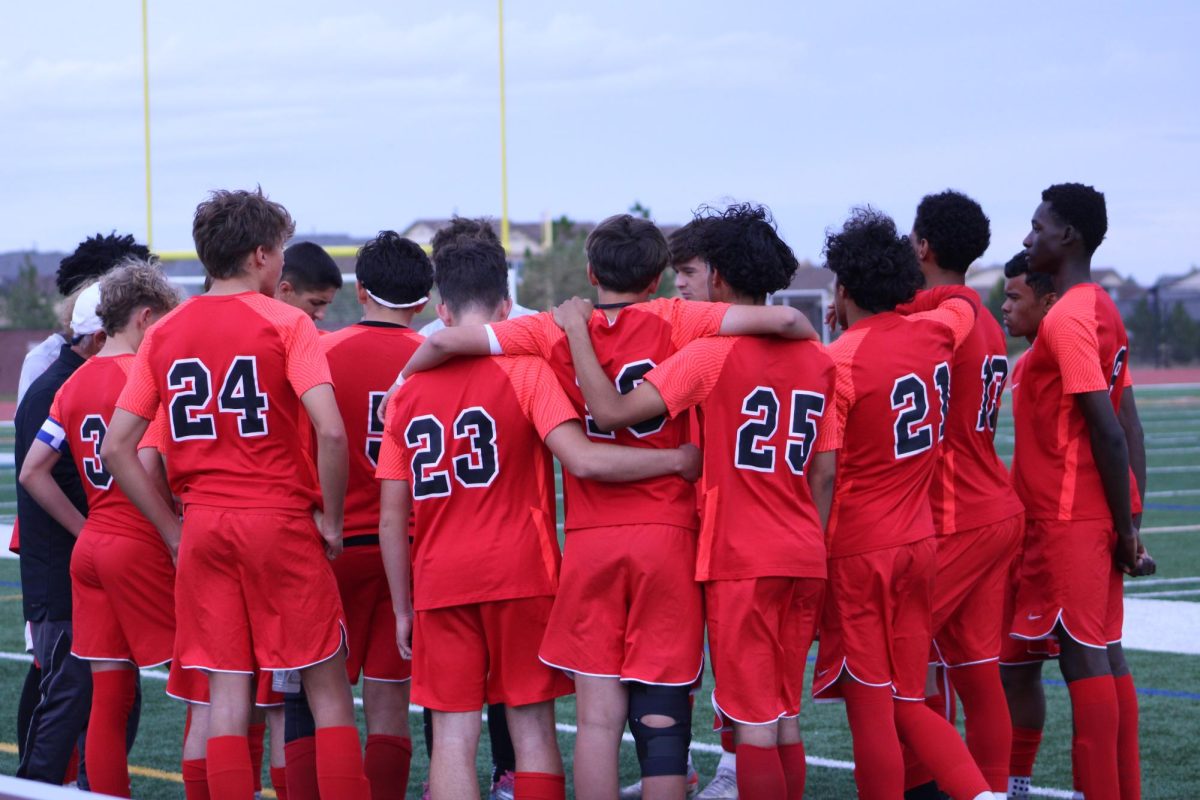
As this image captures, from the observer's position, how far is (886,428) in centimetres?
449

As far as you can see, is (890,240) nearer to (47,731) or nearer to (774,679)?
(774,679)

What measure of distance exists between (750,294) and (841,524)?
2.48 ft

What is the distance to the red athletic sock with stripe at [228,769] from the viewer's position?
429cm

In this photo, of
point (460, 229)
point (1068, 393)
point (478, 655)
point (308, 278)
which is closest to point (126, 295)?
point (308, 278)

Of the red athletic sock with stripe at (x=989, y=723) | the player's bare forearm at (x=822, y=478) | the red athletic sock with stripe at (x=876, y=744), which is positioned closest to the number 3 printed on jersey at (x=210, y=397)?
the player's bare forearm at (x=822, y=478)

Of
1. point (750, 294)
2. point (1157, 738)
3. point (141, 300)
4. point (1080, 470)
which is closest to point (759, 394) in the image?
point (750, 294)

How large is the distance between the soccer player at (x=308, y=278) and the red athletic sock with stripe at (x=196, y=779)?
1500 millimetres

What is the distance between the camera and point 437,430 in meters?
4.16

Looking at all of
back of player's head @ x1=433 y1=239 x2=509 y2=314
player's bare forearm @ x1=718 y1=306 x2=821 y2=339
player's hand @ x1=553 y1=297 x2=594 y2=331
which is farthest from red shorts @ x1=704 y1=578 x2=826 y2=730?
back of player's head @ x1=433 y1=239 x2=509 y2=314

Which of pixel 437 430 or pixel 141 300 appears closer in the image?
pixel 437 430

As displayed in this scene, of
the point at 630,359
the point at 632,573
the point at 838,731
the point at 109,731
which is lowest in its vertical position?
the point at 838,731

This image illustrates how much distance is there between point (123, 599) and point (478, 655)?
1327 millimetres

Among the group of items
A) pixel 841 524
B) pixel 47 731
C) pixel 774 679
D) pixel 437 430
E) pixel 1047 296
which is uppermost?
pixel 1047 296

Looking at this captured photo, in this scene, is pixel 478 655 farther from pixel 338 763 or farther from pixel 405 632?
pixel 338 763
